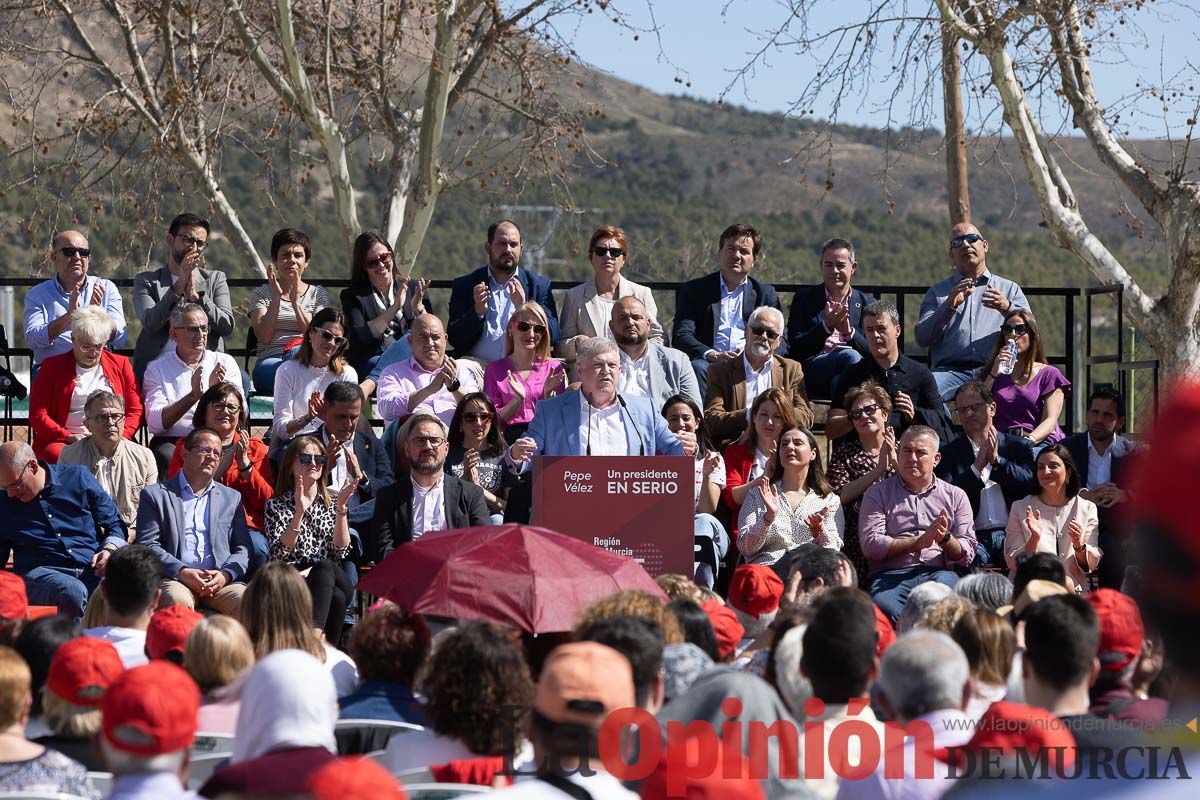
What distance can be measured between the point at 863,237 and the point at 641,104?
5638cm

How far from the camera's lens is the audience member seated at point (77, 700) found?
4301 millimetres

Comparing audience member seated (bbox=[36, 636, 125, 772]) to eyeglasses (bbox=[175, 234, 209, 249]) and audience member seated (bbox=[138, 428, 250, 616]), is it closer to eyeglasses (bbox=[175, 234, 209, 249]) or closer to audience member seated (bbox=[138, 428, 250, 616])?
audience member seated (bbox=[138, 428, 250, 616])

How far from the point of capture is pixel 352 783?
2779 millimetres

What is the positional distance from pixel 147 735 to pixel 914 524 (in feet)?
17.9

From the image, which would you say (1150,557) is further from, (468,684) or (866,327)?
(866,327)

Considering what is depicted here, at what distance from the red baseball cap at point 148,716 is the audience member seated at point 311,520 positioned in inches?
169

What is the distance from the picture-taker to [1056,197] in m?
14.0

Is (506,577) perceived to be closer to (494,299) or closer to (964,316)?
(494,299)

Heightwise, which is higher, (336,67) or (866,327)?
(336,67)

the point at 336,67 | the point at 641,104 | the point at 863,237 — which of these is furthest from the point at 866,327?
the point at 641,104

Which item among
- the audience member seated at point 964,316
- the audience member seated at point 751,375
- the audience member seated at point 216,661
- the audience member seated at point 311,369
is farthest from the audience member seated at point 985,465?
the audience member seated at point 216,661

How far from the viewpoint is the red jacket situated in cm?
917

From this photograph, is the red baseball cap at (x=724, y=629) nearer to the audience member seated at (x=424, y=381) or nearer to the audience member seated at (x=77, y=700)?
the audience member seated at (x=77, y=700)

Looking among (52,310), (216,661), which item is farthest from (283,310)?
(216,661)
